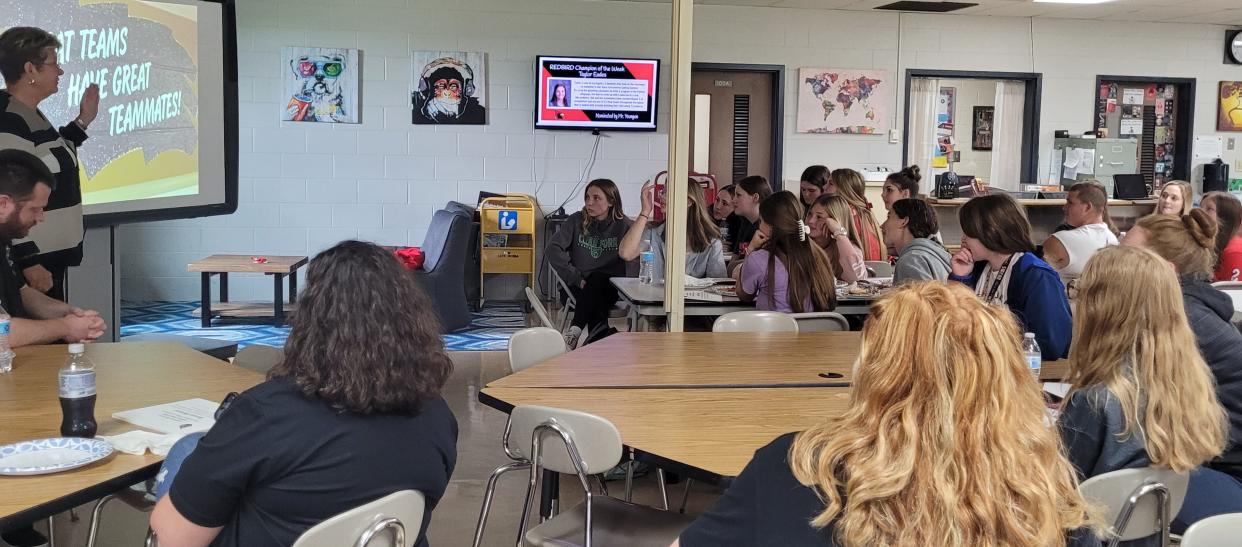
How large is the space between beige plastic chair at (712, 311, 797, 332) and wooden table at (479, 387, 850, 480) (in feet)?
3.84

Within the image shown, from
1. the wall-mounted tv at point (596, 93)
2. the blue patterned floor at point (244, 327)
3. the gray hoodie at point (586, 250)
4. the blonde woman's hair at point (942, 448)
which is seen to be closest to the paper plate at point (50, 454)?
the blonde woman's hair at point (942, 448)

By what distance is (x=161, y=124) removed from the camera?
499 centimetres

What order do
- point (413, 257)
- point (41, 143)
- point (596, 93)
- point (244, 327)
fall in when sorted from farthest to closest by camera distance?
point (596, 93), point (413, 257), point (244, 327), point (41, 143)

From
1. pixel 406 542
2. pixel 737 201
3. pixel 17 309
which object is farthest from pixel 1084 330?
pixel 737 201

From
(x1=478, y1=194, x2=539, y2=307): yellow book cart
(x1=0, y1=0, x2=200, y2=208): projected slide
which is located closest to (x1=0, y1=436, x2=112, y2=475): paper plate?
(x1=0, y1=0, x2=200, y2=208): projected slide

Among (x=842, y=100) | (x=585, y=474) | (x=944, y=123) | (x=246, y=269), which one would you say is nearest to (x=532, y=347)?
(x=585, y=474)

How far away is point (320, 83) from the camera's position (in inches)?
347

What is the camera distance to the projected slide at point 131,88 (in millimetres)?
4422

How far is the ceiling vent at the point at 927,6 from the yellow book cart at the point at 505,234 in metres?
3.67

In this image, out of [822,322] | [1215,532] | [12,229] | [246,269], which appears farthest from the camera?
[246,269]

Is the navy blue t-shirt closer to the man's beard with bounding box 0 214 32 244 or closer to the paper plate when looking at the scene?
the paper plate

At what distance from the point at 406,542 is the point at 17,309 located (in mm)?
2233

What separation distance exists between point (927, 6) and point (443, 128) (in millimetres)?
4366

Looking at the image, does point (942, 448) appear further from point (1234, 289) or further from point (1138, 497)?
point (1234, 289)
